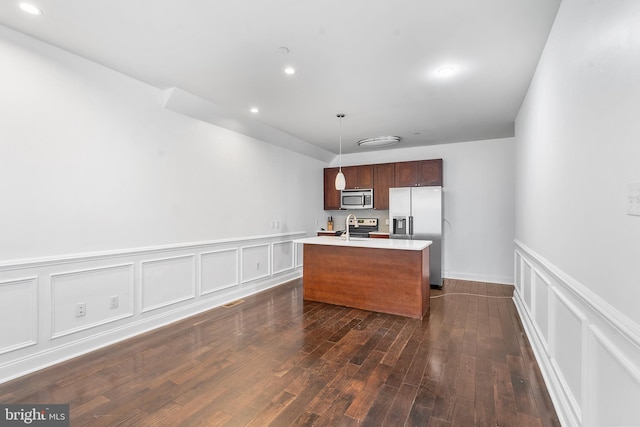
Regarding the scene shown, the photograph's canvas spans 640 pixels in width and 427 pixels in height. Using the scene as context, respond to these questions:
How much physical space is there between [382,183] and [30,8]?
5.22 meters

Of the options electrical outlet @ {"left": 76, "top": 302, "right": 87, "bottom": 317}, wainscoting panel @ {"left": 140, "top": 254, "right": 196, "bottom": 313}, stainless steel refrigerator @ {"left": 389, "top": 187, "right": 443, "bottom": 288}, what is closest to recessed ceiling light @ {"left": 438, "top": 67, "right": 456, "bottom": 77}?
stainless steel refrigerator @ {"left": 389, "top": 187, "right": 443, "bottom": 288}

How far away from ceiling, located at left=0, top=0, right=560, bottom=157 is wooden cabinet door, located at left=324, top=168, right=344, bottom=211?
→ 2.72m

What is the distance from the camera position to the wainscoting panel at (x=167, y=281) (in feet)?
10.7

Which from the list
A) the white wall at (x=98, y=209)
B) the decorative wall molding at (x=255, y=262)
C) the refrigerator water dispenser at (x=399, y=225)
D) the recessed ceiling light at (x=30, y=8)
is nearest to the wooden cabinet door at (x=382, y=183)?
the refrigerator water dispenser at (x=399, y=225)

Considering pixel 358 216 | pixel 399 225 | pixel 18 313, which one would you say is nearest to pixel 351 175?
pixel 358 216

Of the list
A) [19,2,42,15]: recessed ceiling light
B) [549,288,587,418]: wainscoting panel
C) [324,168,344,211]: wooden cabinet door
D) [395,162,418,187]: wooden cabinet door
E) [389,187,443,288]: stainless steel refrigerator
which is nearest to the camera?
[549,288,587,418]: wainscoting panel

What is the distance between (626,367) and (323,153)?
5731 mm

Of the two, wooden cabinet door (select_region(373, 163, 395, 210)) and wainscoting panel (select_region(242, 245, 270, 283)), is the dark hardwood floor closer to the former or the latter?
wainscoting panel (select_region(242, 245, 270, 283))

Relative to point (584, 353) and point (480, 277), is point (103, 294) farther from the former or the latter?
point (480, 277)

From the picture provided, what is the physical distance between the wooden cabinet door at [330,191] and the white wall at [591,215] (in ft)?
14.1

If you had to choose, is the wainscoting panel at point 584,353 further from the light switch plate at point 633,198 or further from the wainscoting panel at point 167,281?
the wainscoting panel at point 167,281

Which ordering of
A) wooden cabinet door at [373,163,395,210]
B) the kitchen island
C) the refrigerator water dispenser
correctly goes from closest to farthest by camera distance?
the kitchen island
the refrigerator water dispenser
wooden cabinet door at [373,163,395,210]

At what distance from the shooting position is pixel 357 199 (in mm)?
6262

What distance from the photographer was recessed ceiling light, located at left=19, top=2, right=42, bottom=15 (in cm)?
202
